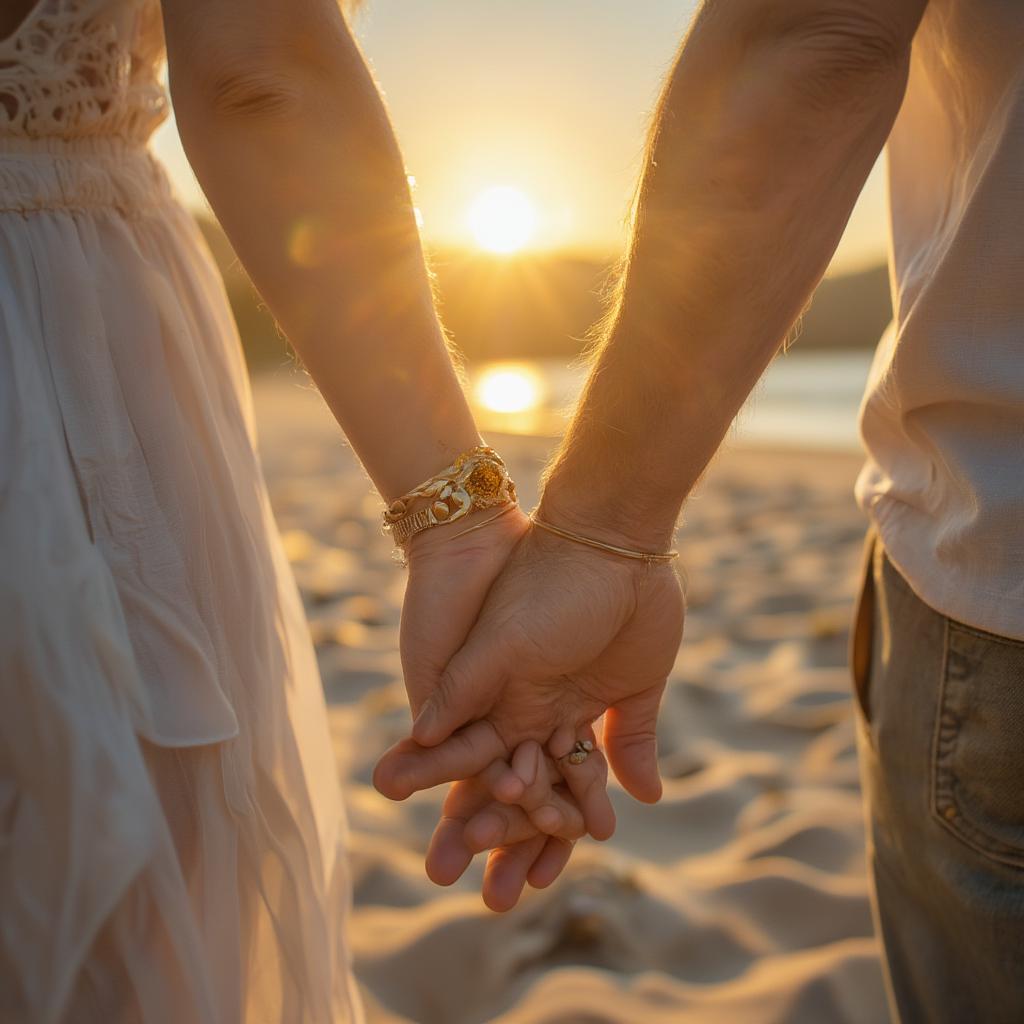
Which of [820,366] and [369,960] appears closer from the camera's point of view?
[369,960]

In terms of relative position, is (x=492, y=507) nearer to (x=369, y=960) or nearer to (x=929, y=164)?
(x=929, y=164)

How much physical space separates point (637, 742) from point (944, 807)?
37 centimetres

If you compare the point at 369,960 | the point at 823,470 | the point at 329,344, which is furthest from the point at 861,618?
the point at 823,470

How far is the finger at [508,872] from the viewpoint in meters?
1.21

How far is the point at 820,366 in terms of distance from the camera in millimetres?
16703

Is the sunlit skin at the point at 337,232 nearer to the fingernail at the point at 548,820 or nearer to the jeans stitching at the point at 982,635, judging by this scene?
the fingernail at the point at 548,820

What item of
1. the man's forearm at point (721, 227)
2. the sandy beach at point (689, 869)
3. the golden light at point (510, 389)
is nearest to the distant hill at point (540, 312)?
the golden light at point (510, 389)

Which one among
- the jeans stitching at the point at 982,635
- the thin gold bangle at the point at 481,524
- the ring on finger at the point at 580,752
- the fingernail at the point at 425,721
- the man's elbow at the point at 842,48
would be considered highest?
the man's elbow at the point at 842,48

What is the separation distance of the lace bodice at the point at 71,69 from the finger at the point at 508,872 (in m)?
0.96

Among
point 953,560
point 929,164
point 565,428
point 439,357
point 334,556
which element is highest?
point 929,164

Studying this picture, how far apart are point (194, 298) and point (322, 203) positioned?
250mm

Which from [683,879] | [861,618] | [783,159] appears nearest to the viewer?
[783,159]

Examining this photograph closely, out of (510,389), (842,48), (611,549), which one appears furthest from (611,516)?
(510,389)

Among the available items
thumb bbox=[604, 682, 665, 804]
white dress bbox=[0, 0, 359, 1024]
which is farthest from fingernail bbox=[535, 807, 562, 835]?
white dress bbox=[0, 0, 359, 1024]
